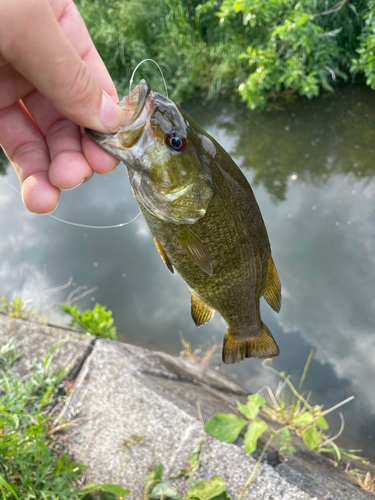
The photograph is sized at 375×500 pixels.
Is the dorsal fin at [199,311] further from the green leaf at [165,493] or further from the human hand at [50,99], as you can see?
the green leaf at [165,493]

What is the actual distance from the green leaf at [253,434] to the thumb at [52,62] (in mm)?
1788

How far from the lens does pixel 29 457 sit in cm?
187

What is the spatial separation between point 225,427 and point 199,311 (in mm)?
857

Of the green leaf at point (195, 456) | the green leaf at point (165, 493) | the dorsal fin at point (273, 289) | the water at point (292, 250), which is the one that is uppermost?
the water at point (292, 250)

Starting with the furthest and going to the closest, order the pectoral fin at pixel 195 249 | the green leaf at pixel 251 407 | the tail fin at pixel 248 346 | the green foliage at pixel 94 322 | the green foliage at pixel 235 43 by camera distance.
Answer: the green foliage at pixel 235 43
the green foliage at pixel 94 322
the green leaf at pixel 251 407
the tail fin at pixel 248 346
the pectoral fin at pixel 195 249

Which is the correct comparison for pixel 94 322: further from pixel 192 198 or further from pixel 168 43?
pixel 168 43

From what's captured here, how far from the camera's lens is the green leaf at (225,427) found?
1914 mm

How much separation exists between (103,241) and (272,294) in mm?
4313

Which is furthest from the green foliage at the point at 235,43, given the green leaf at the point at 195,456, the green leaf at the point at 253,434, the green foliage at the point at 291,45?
the green leaf at the point at 195,456

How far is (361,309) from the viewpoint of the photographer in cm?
398

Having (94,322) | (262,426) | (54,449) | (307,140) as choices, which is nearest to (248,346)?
Result: (262,426)

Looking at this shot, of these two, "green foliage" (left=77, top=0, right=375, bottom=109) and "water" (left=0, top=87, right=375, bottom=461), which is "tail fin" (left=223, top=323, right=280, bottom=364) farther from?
"green foliage" (left=77, top=0, right=375, bottom=109)

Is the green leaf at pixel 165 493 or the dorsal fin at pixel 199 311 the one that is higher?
the dorsal fin at pixel 199 311

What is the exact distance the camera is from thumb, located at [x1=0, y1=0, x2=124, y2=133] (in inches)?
34.6
